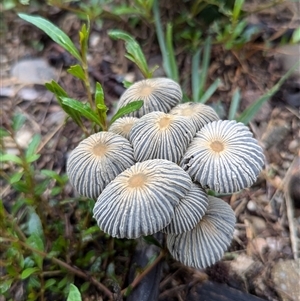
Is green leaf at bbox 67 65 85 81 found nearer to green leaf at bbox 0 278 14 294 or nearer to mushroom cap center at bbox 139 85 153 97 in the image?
mushroom cap center at bbox 139 85 153 97

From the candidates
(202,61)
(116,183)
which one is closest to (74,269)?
(116,183)

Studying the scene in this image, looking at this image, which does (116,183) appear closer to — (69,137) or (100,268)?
(100,268)

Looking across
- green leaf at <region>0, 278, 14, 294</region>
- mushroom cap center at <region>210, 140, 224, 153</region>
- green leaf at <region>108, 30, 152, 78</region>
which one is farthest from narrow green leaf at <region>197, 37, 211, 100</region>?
green leaf at <region>0, 278, 14, 294</region>

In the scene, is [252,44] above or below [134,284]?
above

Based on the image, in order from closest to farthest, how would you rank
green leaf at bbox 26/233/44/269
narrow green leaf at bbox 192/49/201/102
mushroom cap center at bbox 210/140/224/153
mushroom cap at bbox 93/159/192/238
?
1. mushroom cap at bbox 93/159/192/238
2. mushroom cap center at bbox 210/140/224/153
3. green leaf at bbox 26/233/44/269
4. narrow green leaf at bbox 192/49/201/102

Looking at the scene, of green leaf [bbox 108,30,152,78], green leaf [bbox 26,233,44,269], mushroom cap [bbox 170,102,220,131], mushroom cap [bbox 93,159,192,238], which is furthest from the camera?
green leaf [bbox 108,30,152,78]

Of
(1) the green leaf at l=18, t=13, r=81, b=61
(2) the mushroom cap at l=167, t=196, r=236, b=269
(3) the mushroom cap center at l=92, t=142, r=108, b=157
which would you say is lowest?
(2) the mushroom cap at l=167, t=196, r=236, b=269

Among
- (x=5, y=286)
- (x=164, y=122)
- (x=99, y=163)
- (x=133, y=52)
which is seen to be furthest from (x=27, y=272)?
(x=133, y=52)
